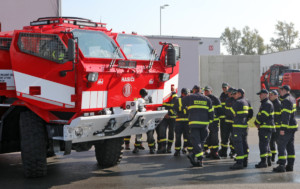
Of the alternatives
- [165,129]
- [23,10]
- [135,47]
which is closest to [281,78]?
[165,129]

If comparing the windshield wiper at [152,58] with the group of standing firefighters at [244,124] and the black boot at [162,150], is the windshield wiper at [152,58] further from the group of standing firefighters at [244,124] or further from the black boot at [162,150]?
the black boot at [162,150]

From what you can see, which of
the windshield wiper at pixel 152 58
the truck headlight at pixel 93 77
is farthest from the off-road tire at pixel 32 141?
the windshield wiper at pixel 152 58

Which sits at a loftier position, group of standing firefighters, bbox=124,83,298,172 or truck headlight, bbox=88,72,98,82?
truck headlight, bbox=88,72,98,82

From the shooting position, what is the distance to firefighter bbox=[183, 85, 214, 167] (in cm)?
923

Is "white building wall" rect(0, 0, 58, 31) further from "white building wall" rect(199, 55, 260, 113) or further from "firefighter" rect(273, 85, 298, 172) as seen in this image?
"white building wall" rect(199, 55, 260, 113)

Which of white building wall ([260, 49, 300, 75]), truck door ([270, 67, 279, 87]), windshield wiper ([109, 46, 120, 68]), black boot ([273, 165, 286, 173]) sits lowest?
black boot ([273, 165, 286, 173])

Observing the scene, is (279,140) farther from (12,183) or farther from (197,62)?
(197,62)

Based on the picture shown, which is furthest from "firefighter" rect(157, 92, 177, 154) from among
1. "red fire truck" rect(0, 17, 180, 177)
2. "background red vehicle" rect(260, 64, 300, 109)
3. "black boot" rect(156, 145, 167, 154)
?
"background red vehicle" rect(260, 64, 300, 109)

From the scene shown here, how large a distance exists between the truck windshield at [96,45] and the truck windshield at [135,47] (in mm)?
301

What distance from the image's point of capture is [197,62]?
980 inches

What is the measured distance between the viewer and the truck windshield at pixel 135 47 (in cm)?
845

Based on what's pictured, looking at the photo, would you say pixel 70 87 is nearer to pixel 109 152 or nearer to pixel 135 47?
pixel 135 47

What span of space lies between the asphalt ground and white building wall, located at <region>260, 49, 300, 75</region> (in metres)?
24.8

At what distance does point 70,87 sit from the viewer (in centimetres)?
737
